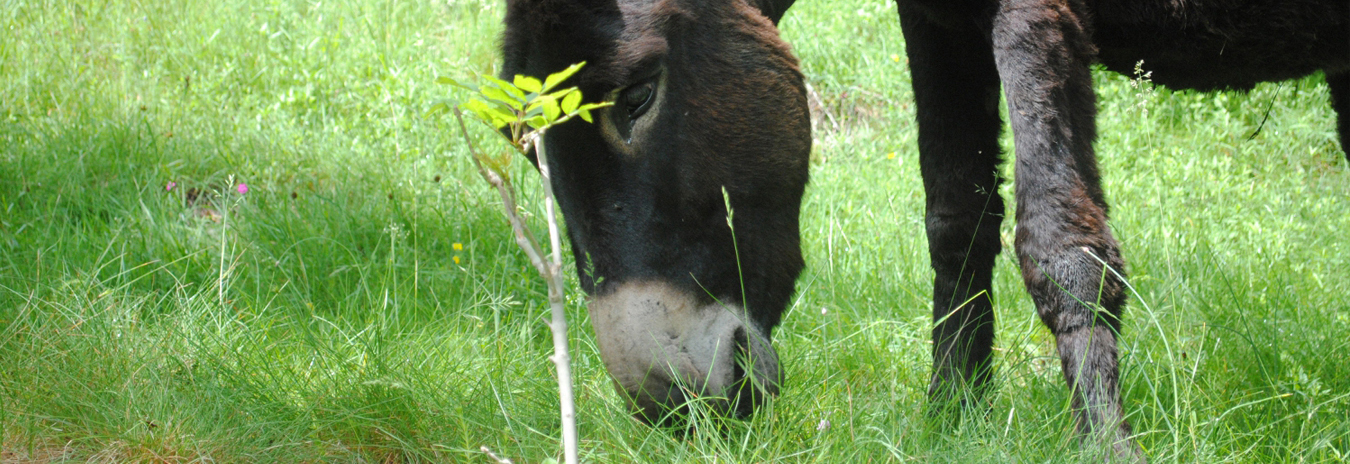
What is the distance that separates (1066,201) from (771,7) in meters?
0.87

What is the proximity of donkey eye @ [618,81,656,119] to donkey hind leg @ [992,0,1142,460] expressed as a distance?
2.56 feet

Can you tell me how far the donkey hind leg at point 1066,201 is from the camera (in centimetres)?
212

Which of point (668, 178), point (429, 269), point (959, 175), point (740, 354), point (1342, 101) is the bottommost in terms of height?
point (429, 269)

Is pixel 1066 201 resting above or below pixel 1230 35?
below

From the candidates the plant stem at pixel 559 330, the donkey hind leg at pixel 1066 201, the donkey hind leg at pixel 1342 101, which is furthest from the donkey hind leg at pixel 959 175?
the plant stem at pixel 559 330

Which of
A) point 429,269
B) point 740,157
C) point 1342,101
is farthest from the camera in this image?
point 429,269

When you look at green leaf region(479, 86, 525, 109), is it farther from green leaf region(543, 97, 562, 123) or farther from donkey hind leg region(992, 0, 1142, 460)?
donkey hind leg region(992, 0, 1142, 460)

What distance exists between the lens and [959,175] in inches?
112

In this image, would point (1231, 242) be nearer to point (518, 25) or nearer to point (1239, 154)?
point (1239, 154)

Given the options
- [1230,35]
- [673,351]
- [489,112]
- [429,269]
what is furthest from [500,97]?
[429,269]

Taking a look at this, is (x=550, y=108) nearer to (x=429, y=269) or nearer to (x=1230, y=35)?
(x=1230, y=35)

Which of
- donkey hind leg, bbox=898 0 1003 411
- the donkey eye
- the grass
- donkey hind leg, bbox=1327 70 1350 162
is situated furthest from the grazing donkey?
donkey hind leg, bbox=1327 70 1350 162

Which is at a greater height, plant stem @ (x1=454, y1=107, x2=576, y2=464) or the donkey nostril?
plant stem @ (x1=454, y1=107, x2=576, y2=464)

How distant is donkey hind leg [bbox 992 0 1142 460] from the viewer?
2123mm
